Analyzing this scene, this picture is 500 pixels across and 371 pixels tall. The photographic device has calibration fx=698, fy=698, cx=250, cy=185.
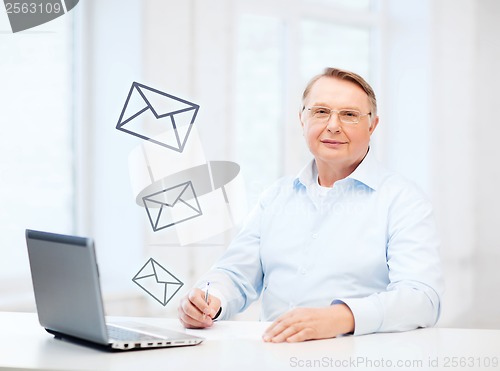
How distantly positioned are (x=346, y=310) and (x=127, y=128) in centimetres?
187

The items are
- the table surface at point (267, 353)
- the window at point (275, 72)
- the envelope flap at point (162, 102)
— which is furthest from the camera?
the window at point (275, 72)

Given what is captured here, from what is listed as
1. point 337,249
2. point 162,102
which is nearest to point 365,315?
point 337,249

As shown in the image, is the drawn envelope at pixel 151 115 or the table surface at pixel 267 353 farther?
the drawn envelope at pixel 151 115

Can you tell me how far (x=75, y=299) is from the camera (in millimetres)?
1395

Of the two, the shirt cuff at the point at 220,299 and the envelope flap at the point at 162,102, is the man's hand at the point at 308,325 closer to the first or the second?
the shirt cuff at the point at 220,299

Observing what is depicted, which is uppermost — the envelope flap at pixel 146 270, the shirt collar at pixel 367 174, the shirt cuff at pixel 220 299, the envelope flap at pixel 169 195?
the shirt collar at pixel 367 174

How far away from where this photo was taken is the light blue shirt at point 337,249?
1.84 metres

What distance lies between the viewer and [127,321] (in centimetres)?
174

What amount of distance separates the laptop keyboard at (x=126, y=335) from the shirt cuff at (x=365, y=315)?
460mm

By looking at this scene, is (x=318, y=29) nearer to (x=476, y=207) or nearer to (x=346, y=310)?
(x=476, y=207)

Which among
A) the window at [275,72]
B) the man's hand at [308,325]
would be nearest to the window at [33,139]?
the window at [275,72]

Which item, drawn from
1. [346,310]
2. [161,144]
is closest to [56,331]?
[346,310]

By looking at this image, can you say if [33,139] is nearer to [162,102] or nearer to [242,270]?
[162,102]

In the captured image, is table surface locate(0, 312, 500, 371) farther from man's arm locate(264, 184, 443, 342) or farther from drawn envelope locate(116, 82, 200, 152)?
drawn envelope locate(116, 82, 200, 152)
